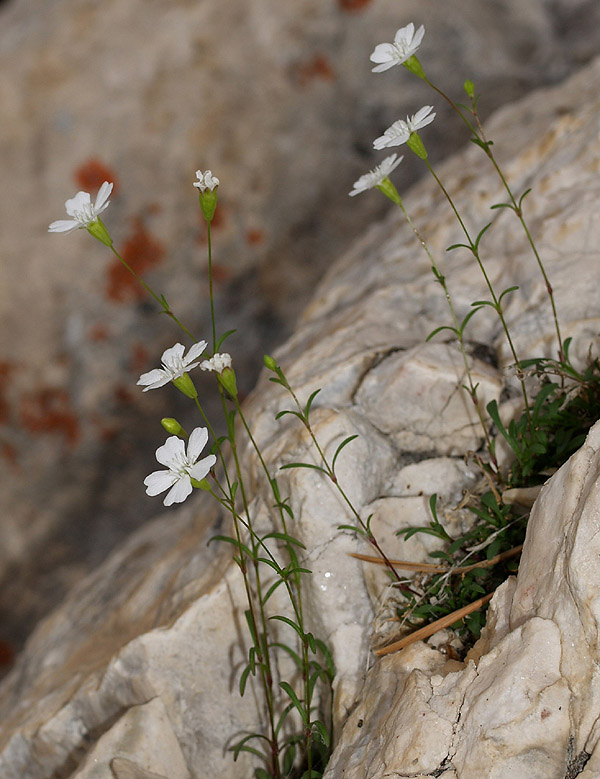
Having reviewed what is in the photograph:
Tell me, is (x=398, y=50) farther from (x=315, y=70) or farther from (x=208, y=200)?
(x=315, y=70)

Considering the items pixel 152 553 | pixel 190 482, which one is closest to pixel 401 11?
pixel 152 553

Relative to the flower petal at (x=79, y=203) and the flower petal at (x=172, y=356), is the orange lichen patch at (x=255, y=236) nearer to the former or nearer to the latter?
the flower petal at (x=79, y=203)

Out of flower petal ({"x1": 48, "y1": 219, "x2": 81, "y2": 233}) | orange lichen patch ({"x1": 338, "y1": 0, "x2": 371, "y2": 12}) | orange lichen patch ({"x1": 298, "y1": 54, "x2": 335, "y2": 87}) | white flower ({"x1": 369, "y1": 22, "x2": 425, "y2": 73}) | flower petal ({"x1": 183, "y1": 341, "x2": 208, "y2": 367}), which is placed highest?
flower petal ({"x1": 48, "y1": 219, "x2": 81, "y2": 233})

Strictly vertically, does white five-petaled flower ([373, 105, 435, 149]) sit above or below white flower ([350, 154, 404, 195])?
above

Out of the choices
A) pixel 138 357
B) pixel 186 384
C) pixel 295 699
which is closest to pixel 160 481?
pixel 186 384

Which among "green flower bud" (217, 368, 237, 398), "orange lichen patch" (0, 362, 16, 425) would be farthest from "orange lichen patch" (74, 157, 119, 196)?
"green flower bud" (217, 368, 237, 398)

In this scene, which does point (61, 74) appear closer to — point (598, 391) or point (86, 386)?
point (86, 386)

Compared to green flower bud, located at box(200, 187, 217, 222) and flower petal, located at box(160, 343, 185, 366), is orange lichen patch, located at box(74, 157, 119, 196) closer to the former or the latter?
green flower bud, located at box(200, 187, 217, 222)
